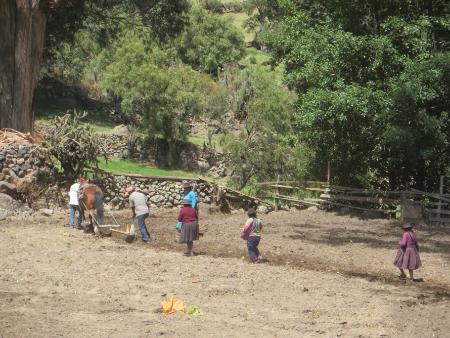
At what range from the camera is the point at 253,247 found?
1474cm

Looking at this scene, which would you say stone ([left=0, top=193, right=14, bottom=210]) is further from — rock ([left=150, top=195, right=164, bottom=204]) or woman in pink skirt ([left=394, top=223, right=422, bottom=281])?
woman in pink skirt ([left=394, top=223, right=422, bottom=281])

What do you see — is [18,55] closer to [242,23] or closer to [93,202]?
[93,202]

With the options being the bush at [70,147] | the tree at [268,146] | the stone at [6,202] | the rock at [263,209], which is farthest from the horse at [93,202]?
the tree at [268,146]

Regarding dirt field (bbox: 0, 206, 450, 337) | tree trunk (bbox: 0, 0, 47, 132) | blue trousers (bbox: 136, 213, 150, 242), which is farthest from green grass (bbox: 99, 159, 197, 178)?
blue trousers (bbox: 136, 213, 150, 242)

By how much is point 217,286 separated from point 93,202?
6329 mm

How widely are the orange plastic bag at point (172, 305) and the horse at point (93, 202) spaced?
709 cm

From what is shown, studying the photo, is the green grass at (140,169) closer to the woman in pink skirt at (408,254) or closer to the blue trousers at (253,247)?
the blue trousers at (253,247)

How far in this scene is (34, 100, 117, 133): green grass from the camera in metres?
40.6

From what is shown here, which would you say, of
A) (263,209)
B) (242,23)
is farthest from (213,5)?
(263,209)

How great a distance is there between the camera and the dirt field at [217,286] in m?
10.1

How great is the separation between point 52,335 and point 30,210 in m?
11.7

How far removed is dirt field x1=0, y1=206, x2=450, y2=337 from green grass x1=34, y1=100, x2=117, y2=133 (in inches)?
855

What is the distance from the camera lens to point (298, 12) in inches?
973

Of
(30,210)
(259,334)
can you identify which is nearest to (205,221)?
(30,210)
